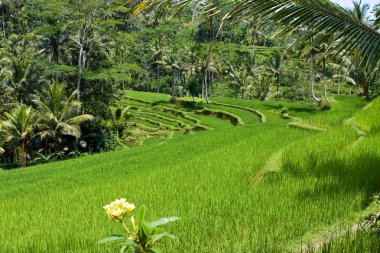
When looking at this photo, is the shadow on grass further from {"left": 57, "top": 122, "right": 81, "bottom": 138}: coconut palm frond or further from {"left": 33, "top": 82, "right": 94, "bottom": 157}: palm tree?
{"left": 33, "top": 82, "right": 94, "bottom": 157}: palm tree

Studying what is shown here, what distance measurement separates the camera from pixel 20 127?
20.8m

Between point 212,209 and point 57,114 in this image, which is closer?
point 212,209

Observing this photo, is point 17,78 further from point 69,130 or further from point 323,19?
point 323,19

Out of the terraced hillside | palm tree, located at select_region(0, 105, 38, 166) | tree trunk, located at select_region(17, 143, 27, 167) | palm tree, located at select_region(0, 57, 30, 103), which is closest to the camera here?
palm tree, located at select_region(0, 105, 38, 166)

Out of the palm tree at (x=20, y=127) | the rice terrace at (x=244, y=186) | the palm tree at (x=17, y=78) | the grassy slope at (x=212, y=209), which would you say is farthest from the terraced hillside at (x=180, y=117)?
the grassy slope at (x=212, y=209)

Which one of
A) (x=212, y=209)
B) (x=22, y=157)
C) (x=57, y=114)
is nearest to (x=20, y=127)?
(x=22, y=157)

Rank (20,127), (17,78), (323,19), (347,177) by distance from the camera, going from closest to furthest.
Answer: (323,19), (347,177), (20,127), (17,78)

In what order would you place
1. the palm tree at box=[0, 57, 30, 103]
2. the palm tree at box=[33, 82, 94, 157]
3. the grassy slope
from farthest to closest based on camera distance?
the palm tree at box=[0, 57, 30, 103]
the palm tree at box=[33, 82, 94, 157]
the grassy slope

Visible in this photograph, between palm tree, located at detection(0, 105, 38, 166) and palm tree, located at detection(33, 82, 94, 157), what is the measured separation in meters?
0.66

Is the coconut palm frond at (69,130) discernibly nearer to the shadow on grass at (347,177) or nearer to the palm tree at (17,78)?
the palm tree at (17,78)

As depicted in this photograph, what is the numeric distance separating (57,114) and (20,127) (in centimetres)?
218

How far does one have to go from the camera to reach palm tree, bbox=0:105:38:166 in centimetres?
2045

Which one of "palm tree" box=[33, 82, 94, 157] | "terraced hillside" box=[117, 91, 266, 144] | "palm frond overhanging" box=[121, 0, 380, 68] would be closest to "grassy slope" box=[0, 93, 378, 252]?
"palm frond overhanging" box=[121, 0, 380, 68]

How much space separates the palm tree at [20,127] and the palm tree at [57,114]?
657mm
